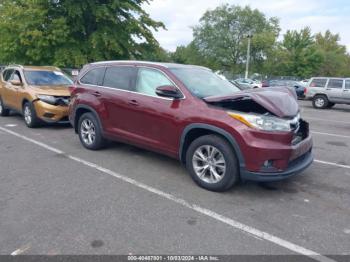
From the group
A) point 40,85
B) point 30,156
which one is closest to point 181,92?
point 30,156

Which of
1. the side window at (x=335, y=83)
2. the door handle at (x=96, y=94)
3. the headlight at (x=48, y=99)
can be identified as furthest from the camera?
the side window at (x=335, y=83)

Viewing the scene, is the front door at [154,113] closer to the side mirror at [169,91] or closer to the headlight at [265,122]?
the side mirror at [169,91]

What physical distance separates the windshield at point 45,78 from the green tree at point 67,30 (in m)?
7.76

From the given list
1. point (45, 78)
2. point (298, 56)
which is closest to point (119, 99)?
point (45, 78)

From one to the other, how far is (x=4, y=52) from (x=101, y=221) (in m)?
17.6

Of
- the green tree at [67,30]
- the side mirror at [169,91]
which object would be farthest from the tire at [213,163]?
the green tree at [67,30]

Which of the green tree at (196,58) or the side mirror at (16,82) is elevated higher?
the green tree at (196,58)

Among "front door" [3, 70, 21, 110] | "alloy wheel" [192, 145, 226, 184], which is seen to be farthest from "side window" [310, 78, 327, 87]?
"alloy wheel" [192, 145, 226, 184]

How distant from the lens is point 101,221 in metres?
3.51

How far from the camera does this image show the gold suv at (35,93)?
7.95m

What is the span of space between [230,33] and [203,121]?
53435 mm

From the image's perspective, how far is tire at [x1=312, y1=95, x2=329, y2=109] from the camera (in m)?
17.0

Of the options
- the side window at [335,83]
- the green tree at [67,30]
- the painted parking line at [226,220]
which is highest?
the green tree at [67,30]

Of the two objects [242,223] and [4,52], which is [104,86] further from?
[4,52]
